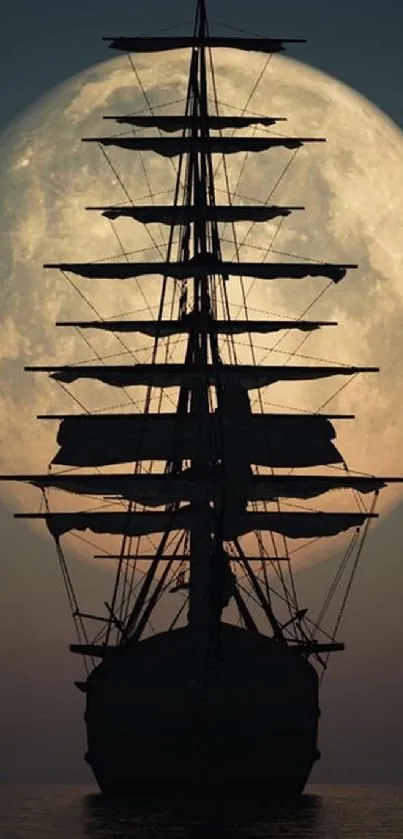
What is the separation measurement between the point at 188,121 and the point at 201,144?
250 centimetres

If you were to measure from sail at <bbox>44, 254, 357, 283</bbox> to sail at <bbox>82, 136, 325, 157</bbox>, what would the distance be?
532 cm

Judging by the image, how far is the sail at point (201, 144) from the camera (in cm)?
11944

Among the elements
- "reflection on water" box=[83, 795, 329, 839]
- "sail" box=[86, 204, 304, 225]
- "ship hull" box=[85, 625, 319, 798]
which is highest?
"sail" box=[86, 204, 304, 225]

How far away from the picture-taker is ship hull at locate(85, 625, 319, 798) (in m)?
106

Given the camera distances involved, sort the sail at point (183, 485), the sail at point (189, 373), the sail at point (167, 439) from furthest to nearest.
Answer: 1. the sail at point (167, 439)
2. the sail at point (189, 373)
3. the sail at point (183, 485)

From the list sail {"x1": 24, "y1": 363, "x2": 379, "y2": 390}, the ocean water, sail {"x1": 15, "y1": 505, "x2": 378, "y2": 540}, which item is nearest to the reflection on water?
the ocean water

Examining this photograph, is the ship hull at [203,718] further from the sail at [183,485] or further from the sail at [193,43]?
the sail at [193,43]

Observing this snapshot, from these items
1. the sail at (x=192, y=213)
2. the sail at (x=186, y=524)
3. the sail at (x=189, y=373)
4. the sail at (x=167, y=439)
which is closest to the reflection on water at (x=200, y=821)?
the sail at (x=186, y=524)

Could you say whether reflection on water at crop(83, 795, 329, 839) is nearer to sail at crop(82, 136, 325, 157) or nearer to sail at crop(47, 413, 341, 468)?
sail at crop(47, 413, 341, 468)

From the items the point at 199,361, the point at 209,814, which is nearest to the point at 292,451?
the point at 199,361

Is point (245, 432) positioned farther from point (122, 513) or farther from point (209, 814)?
point (209, 814)

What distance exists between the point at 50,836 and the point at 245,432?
2284 centimetres

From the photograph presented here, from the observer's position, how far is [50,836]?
103188mm

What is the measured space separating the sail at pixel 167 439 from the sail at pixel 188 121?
44.7 feet
